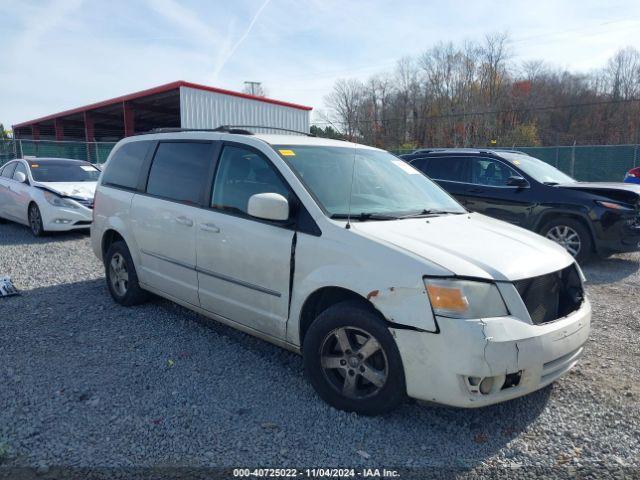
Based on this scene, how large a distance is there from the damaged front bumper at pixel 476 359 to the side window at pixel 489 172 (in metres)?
5.77

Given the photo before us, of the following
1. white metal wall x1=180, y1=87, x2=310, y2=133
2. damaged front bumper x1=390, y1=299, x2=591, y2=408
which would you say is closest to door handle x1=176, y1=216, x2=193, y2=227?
damaged front bumper x1=390, y1=299, x2=591, y2=408

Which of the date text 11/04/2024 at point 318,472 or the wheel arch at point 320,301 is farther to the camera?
the wheel arch at point 320,301

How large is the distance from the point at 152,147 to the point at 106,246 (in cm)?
138

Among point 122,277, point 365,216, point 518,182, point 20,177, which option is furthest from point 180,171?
point 20,177

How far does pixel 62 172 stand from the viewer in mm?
10516

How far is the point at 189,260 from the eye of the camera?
434 centimetres

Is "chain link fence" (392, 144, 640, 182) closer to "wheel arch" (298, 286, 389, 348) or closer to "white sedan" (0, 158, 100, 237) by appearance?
"white sedan" (0, 158, 100, 237)

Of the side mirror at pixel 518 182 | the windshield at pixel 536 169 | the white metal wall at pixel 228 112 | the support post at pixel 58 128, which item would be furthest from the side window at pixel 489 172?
the support post at pixel 58 128

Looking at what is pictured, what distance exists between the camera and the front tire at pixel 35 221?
9.62 m

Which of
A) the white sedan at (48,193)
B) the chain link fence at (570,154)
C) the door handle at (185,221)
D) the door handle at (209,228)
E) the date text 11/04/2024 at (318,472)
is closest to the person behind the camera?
the date text 11/04/2024 at (318,472)

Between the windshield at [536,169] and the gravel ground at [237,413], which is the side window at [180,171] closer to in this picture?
the gravel ground at [237,413]

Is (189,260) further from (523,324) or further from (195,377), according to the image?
(523,324)

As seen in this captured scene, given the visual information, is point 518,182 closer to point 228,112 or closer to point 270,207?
point 270,207

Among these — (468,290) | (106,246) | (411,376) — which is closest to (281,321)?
(411,376)
